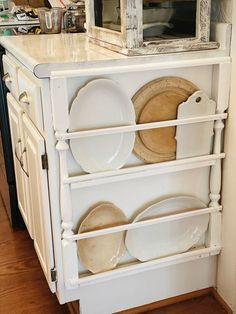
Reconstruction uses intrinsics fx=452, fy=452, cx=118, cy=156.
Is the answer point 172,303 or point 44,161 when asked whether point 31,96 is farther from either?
point 172,303

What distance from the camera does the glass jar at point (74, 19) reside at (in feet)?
6.81

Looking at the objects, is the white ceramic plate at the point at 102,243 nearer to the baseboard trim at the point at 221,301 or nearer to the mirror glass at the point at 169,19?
the baseboard trim at the point at 221,301

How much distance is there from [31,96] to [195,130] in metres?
0.53

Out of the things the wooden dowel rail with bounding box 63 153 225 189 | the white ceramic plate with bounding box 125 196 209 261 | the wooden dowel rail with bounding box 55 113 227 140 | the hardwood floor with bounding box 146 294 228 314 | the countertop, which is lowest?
the hardwood floor with bounding box 146 294 228 314

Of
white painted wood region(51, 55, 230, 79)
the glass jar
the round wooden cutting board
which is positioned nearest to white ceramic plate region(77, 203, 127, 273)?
the round wooden cutting board

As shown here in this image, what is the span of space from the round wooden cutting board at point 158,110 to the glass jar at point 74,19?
0.82 metres

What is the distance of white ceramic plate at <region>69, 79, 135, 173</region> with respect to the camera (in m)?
1.32

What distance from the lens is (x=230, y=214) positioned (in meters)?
1.52

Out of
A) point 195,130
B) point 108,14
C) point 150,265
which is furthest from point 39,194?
point 108,14

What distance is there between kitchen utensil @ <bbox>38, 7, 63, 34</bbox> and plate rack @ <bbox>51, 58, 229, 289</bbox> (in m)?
0.88

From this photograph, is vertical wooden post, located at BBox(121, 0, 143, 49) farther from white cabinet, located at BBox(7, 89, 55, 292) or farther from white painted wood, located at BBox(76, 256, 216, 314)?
white painted wood, located at BBox(76, 256, 216, 314)

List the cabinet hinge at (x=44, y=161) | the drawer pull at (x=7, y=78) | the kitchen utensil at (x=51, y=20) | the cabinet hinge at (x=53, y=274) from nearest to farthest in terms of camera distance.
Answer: the cabinet hinge at (x=44, y=161) → the cabinet hinge at (x=53, y=274) → the drawer pull at (x=7, y=78) → the kitchen utensil at (x=51, y=20)

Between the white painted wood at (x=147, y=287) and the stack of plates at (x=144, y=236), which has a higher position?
the stack of plates at (x=144, y=236)

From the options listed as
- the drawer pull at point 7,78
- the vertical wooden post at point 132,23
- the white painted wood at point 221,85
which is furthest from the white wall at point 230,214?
the drawer pull at point 7,78
